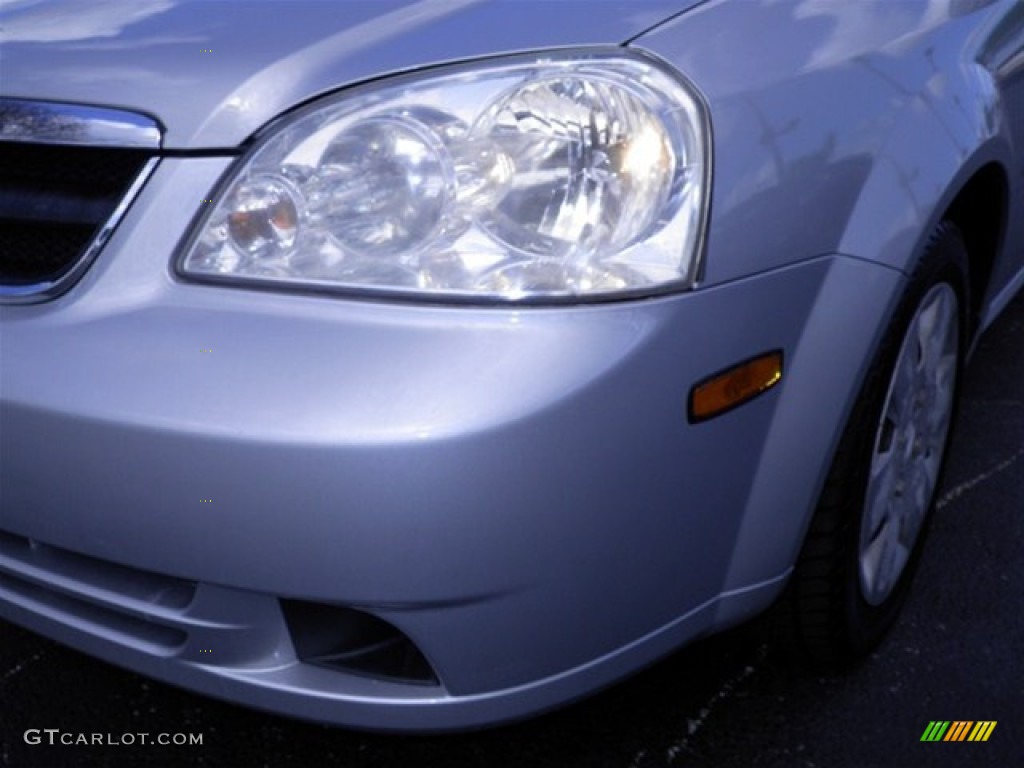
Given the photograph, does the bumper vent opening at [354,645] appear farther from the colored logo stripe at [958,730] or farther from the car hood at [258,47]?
the colored logo stripe at [958,730]

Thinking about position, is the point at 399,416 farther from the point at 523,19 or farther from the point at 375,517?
the point at 523,19

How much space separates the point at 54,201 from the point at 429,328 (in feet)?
1.77

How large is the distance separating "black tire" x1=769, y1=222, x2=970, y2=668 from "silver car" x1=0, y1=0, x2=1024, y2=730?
0.03 m

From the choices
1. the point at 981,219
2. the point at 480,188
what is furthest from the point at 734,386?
the point at 981,219

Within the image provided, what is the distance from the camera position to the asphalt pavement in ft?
6.34

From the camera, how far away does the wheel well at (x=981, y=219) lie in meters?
2.11

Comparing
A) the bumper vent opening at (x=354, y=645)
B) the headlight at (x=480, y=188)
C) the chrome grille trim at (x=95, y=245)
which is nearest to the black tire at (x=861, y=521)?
the headlight at (x=480, y=188)

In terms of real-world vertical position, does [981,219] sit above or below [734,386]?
below

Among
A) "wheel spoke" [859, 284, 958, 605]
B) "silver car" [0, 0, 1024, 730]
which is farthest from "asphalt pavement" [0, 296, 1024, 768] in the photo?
"silver car" [0, 0, 1024, 730]

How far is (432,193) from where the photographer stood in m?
1.51

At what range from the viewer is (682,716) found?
201 cm

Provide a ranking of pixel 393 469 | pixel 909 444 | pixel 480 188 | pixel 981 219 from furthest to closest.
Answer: pixel 981 219 → pixel 909 444 → pixel 480 188 → pixel 393 469

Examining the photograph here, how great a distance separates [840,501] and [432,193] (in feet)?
2.33

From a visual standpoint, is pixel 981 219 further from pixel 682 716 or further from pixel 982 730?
pixel 682 716
